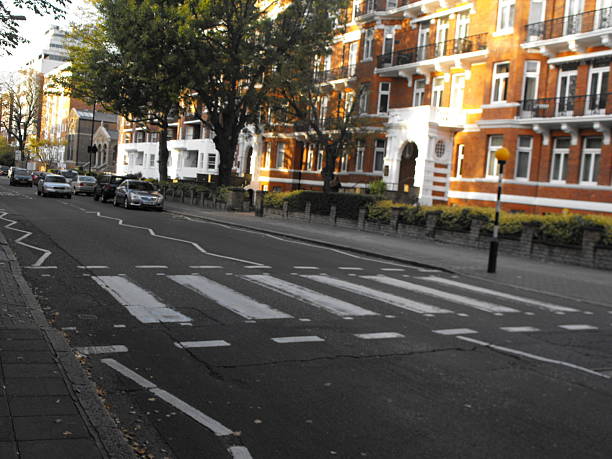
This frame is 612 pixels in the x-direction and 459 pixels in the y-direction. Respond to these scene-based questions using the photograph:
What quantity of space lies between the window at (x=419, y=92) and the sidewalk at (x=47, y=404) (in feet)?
112

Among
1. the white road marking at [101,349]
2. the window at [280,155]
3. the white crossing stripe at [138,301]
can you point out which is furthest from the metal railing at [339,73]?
the white road marking at [101,349]

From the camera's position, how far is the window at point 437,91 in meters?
36.9

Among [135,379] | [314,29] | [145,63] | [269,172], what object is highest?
[314,29]

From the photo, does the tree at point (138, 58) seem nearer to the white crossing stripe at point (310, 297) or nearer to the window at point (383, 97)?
the window at point (383, 97)

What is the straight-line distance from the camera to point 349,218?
2878 centimetres

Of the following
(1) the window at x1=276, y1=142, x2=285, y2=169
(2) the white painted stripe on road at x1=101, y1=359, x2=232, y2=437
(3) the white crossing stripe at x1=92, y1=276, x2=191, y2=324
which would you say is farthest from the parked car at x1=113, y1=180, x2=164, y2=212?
(2) the white painted stripe on road at x1=101, y1=359, x2=232, y2=437

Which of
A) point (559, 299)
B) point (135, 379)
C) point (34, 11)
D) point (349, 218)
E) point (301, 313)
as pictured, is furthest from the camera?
point (349, 218)

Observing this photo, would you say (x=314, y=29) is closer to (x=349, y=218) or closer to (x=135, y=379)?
(x=349, y=218)

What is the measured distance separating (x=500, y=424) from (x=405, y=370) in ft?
4.99

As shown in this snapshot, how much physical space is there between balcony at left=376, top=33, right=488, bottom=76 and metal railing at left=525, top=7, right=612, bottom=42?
2710 millimetres

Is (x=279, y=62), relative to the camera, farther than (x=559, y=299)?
Yes

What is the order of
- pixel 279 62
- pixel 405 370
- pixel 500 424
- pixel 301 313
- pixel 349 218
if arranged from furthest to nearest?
pixel 279 62 < pixel 349 218 < pixel 301 313 < pixel 405 370 < pixel 500 424

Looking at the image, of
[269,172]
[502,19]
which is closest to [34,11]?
[502,19]

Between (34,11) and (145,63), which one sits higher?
(145,63)
